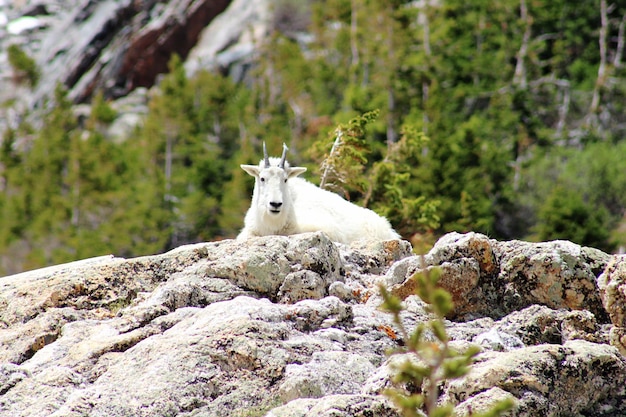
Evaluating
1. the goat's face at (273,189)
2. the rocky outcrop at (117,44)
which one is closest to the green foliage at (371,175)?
the goat's face at (273,189)

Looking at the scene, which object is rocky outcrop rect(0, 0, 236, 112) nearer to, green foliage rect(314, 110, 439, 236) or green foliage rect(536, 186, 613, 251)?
green foliage rect(536, 186, 613, 251)

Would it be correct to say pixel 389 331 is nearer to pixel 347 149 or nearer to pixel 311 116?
pixel 347 149

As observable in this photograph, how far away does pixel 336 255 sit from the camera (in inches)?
324

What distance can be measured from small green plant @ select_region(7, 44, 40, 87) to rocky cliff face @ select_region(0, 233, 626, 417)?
6931 cm

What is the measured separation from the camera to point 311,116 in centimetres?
5400

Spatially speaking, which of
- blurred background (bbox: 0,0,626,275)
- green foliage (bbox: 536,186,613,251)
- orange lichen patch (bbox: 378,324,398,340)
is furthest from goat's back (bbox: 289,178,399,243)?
green foliage (bbox: 536,186,613,251)

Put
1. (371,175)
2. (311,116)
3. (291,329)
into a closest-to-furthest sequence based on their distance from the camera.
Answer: (291,329)
(371,175)
(311,116)

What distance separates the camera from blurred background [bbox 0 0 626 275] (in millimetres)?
38562

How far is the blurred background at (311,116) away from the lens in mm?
38562

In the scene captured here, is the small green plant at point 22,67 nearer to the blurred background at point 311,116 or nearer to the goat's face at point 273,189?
the blurred background at point 311,116

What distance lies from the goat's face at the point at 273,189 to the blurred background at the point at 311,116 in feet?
63.3

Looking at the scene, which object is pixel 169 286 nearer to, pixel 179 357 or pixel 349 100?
pixel 179 357

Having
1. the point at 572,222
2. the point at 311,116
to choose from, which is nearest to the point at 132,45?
the point at 311,116

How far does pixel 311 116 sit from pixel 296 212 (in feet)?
144
